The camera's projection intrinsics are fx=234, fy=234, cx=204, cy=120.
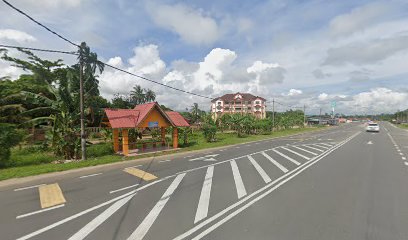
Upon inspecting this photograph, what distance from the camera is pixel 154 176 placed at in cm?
1057

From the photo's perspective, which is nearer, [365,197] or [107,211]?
[107,211]

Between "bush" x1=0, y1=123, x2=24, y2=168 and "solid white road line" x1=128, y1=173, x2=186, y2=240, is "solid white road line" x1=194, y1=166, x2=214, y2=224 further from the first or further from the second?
"bush" x1=0, y1=123, x2=24, y2=168

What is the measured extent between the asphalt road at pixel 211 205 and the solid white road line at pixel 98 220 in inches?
0.9

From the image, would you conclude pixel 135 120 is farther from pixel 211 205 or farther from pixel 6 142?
pixel 211 205

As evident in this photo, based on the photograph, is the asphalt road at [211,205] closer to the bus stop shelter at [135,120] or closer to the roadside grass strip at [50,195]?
the roadside grass strip at [50,195]

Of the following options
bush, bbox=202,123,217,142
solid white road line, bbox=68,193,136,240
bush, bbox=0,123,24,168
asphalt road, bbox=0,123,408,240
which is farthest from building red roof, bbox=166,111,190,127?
solid white road line, bbox=68,193,136,240

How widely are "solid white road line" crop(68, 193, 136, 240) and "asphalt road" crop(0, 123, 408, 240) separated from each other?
0.08ft

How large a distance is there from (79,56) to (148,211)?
1187cm

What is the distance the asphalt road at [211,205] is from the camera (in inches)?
209

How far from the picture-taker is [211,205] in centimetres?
687

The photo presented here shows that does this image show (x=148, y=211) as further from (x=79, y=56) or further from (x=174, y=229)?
(x=79, y=56)

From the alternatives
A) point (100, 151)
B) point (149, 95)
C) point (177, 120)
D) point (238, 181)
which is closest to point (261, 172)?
point (238, 181)

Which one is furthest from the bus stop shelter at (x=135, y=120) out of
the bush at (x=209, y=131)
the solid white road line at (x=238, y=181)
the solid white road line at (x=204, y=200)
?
the solid white road line at (x=204, y=200)

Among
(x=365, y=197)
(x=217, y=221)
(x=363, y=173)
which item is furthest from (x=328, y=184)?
(x=217, y=221)
